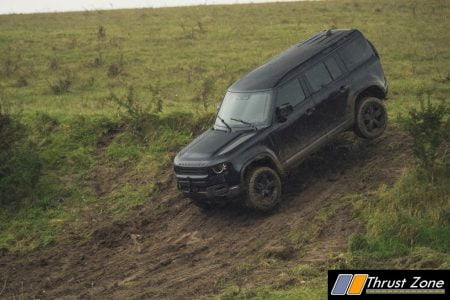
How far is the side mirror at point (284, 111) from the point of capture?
40.7ft

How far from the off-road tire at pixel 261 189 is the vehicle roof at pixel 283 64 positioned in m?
1.70

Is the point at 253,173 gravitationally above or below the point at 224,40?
below

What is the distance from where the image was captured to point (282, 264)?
1045 cm

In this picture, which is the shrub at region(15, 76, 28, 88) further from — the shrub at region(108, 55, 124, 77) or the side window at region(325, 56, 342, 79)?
the side window at region(325, 56, 342, 79)

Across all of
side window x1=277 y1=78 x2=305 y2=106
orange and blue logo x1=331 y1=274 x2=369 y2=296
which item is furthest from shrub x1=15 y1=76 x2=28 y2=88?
orange and blue logo x1=331 y1=274 x2=369 y2=296

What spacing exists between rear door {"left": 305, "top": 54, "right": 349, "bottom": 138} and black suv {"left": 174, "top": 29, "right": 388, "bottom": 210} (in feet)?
0.06

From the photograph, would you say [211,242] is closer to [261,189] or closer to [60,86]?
[261,189]

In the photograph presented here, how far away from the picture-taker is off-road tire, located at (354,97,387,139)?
44.3 feet

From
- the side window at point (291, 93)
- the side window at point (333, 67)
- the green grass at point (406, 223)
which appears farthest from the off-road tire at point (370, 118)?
the green grass at point (406, 223)

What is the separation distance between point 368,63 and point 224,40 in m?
14.3

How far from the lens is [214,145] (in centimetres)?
1232

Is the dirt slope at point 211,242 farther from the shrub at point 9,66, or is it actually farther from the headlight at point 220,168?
the shrub at point 9,66

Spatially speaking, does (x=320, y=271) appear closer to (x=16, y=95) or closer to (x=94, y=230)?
(x=94, y=230)

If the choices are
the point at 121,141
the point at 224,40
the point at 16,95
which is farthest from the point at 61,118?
the point at 224,40
